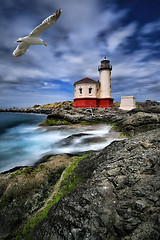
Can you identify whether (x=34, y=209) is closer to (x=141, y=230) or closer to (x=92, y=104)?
(x=141, y=230)

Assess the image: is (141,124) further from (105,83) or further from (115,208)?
(105,83)

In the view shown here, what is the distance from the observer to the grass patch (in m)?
2.25

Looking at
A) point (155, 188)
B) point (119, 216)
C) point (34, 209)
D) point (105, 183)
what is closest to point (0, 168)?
point (34, 209)

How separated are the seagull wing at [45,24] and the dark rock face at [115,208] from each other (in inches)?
234

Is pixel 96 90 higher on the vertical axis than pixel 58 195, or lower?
higher

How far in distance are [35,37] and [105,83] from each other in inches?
838

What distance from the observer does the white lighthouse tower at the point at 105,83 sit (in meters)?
25.6

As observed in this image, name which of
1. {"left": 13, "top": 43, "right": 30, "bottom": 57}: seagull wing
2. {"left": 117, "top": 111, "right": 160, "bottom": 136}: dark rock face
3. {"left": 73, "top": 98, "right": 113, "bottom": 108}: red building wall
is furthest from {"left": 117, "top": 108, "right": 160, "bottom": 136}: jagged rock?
{"left": 73, "top": 98, "right": 113, "bottom": 108}: red building wall

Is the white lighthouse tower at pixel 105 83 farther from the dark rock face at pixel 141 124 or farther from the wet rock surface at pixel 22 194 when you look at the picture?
the wet rock surface at pixel 22 194

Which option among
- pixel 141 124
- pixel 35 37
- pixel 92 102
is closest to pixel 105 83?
pixel 92 102

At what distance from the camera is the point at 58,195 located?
2.88 metres

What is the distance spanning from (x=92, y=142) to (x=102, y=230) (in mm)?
5546

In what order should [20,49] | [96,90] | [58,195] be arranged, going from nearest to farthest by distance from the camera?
[58,195] → [20,49] → [96,90]

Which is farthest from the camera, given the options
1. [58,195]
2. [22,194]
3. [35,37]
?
[35,37]
